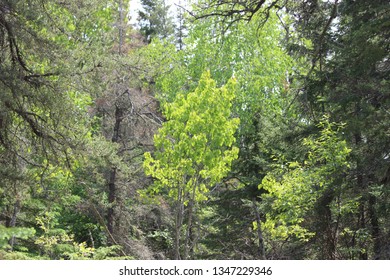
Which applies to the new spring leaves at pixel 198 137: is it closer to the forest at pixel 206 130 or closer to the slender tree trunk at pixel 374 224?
the forest at pixel 206 130

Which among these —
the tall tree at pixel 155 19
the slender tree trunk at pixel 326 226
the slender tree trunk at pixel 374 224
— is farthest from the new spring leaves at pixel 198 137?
the tall tree at pixel 155 19

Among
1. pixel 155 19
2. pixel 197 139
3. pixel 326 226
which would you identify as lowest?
pixel 326 226

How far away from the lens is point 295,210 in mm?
9219

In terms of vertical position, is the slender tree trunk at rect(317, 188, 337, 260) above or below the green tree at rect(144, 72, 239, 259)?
below

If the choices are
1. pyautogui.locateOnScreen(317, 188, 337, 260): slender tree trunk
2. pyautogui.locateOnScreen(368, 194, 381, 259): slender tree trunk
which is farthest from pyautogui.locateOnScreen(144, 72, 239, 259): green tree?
pyautogui.locateOnScreen(368, 194, 381, 259): slender tree trunk

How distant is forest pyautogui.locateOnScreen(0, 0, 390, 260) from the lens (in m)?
7.08

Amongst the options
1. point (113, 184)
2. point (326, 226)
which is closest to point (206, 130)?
point (326, 226)

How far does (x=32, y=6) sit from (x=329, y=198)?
571 centimetres

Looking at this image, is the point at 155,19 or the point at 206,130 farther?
the point at 155,19

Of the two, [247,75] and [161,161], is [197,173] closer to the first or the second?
[161,161]

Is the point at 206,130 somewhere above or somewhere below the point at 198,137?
above

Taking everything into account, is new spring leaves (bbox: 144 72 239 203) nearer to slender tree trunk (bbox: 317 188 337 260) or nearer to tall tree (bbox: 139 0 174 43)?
slender tree trunk (bbox: 317 188 337 260)

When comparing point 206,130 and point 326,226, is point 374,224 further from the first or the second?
point 206,130

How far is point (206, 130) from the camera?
12836 mm
